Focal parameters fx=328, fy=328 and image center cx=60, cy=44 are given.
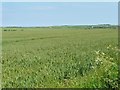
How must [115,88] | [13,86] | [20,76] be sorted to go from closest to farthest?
[115,88] < [13,86] < [20,76]

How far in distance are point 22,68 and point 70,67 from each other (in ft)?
6.60

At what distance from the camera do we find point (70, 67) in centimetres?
1374

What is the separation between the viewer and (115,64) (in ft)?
32.8

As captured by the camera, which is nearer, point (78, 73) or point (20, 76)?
point (20, 76)

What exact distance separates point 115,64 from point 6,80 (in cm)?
350

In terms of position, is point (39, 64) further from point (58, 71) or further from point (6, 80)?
point (6, 80)

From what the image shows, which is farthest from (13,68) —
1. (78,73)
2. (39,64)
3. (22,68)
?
(78,73)

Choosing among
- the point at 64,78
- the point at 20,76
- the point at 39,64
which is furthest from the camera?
the point at 39,64

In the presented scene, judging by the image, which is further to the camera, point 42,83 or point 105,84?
point 42,83

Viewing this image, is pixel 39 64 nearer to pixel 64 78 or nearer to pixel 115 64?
pixel 64 78

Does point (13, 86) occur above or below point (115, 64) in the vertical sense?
below

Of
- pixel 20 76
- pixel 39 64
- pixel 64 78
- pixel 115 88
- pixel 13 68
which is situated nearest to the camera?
pixel 115 88

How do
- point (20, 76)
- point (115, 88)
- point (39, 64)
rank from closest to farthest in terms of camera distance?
point (115, 88)
point (20, 76)
point (39, 64)

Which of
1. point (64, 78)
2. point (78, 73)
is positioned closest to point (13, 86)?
point (64, 78)
